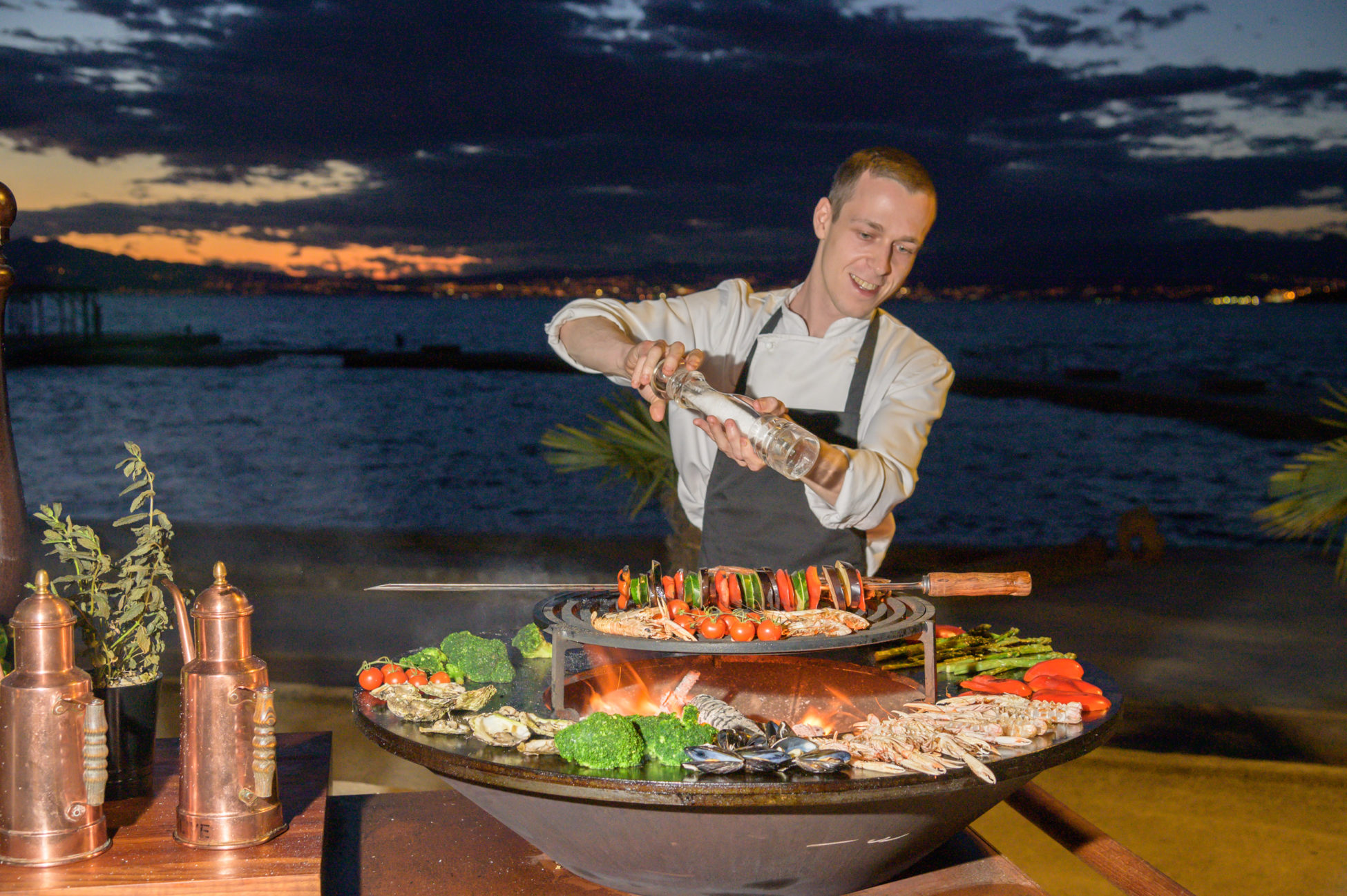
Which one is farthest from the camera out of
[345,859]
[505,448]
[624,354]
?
[505,448]

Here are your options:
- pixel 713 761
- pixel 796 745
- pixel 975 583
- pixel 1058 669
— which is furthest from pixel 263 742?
pixel 1058 669

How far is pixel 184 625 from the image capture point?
6.45ft

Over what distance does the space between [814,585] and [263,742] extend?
1.07 m

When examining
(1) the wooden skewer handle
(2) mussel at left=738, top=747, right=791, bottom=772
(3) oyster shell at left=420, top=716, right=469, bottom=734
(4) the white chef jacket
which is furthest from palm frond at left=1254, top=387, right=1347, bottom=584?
(3) oyster shell at left=420, top=716, right=469, bottom=734

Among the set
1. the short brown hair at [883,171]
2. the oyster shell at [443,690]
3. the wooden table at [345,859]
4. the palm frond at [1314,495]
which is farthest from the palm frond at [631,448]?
the oyster shell at [443,690]

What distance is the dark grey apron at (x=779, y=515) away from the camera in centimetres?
282

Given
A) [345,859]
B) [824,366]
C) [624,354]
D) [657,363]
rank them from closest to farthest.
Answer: [657,363] < [345,859] < [624,354] < [824,366]

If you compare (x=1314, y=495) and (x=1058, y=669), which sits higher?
(x=1314, y=495)

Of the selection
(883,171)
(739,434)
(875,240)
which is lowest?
(739,434)

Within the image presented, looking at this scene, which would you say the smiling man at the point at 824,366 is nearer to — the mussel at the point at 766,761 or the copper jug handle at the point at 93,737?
the mussel at the point at 766,761

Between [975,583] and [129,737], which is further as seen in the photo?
[975,583]

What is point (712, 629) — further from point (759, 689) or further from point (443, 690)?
point (443, 690)

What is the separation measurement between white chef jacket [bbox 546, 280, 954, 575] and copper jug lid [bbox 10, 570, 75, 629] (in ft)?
4.20

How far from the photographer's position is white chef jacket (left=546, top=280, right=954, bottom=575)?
2.55 metres
